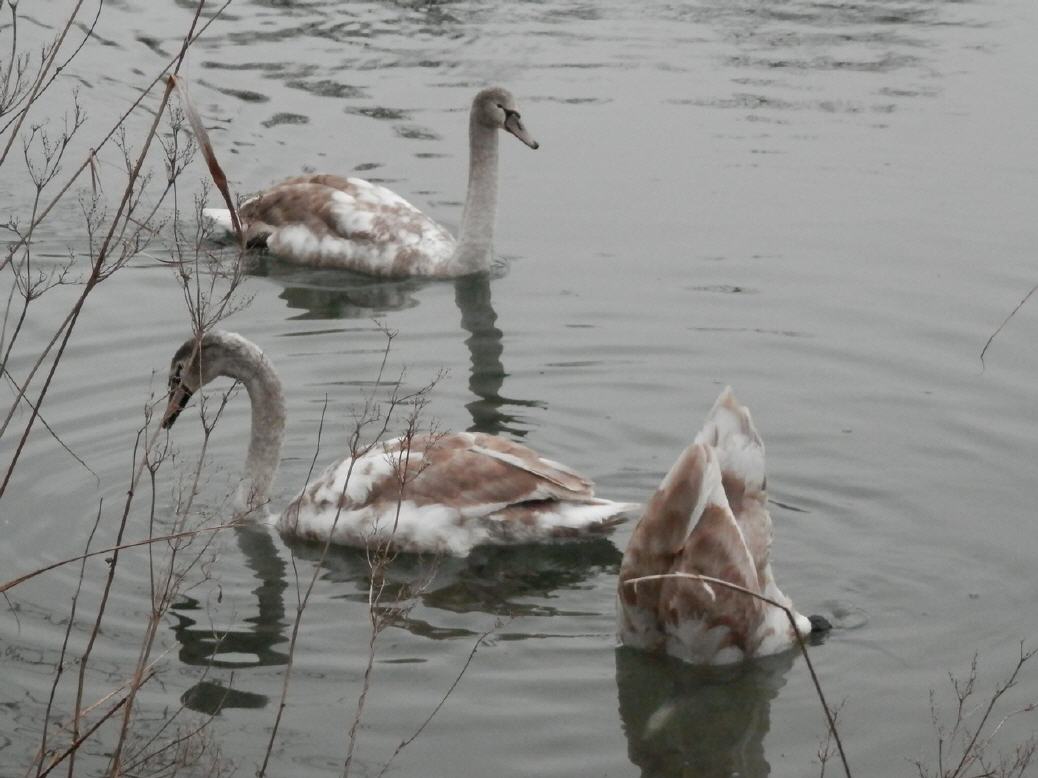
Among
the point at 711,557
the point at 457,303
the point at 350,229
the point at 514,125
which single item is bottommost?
the point at 457,303

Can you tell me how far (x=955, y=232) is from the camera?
467 inches

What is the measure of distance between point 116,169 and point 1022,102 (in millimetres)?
7633

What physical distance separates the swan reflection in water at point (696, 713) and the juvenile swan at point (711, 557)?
6cm

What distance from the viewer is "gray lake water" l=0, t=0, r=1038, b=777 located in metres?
6.20

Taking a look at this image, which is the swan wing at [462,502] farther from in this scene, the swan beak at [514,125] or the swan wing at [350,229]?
the swan beak at [514,125]

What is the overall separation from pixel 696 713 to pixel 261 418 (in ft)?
8.81

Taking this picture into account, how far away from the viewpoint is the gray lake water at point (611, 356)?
20.3 feet

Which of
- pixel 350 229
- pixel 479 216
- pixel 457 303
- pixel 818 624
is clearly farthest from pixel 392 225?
pixel 818 624

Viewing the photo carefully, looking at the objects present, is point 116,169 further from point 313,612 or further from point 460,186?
point 313,612

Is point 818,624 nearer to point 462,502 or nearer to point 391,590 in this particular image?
point 462,502

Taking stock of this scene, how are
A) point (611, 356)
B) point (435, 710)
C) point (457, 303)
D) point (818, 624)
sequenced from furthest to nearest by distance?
point (457, 303) < point (611, 356) < point (818, 624) < point (435, 710)

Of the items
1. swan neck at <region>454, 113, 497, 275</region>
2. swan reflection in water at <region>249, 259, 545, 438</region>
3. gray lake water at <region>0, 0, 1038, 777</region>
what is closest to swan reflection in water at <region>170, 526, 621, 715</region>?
gray lake water at <region>0, 0, 1038, 777</region>

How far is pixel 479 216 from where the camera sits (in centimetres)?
1180

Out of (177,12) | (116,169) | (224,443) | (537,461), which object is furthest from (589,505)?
(177,12)
